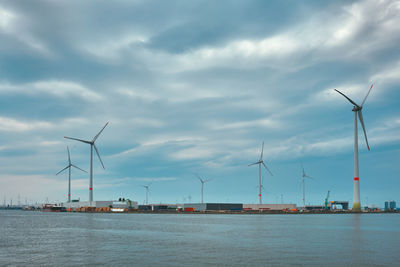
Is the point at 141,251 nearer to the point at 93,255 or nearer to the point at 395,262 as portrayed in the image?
the point at 93,255

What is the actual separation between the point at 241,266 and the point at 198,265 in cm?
479

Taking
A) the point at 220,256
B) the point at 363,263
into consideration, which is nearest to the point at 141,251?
the point at 220,256

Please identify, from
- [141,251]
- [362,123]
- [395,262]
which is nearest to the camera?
[395,262]

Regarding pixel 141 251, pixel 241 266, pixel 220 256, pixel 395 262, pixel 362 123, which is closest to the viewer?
pixel 241 266

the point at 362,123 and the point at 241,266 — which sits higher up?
the point at 362,123

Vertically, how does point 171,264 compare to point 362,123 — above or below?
below

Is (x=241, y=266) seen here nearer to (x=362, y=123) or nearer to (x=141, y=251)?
(x=141, y=251)

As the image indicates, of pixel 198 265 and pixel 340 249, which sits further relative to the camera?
pixel 340 249

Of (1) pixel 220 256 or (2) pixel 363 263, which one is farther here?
(1) pixel 220 256

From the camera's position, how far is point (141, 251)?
56.8 metres

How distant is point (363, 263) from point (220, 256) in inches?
678

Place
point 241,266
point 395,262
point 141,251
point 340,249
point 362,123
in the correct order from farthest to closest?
1. point 362,123
2. point 340,249
3. point 141,251
4. point 395,262
5. point 241,266

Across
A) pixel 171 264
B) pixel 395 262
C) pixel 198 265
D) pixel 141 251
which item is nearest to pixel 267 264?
pixel 198 265

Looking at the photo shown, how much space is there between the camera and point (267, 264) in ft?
150
